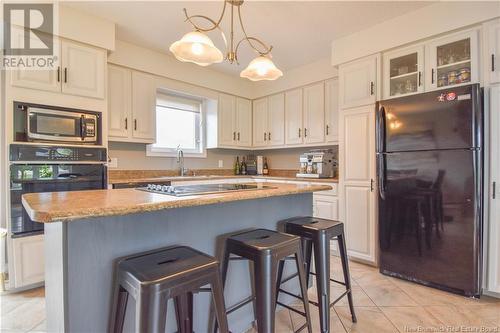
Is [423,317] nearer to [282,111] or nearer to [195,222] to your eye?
[195,222]

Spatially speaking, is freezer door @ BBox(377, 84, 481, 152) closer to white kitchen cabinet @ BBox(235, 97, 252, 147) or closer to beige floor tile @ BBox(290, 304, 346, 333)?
beige floor tile @ BBox(290, 304, 346, 333)

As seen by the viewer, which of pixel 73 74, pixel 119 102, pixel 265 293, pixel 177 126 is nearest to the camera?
pixel 265 293

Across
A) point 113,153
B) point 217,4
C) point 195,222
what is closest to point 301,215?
point 195,222

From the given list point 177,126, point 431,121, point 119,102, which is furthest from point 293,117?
point 119,102

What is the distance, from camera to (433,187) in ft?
7.48

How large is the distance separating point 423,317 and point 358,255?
1041 mm

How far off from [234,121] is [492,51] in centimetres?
317

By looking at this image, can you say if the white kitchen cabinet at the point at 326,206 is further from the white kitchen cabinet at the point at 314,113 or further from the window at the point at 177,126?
the window at the point at 177,126

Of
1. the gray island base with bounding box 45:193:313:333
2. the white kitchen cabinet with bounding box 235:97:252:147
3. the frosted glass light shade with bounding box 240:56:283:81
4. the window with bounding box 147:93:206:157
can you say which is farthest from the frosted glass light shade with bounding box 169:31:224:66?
the white kitchen cabinet with bounding box 235:97:252:147

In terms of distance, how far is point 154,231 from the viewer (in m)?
1.31

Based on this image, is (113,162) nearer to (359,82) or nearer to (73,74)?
(73,74)

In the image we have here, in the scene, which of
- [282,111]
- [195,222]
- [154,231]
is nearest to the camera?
[154,231]

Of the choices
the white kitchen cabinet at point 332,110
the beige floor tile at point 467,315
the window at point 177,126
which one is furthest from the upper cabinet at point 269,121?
the beige floor tile at point 467,315

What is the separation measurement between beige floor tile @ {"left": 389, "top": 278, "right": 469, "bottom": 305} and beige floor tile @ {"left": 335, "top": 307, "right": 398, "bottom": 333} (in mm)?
444
